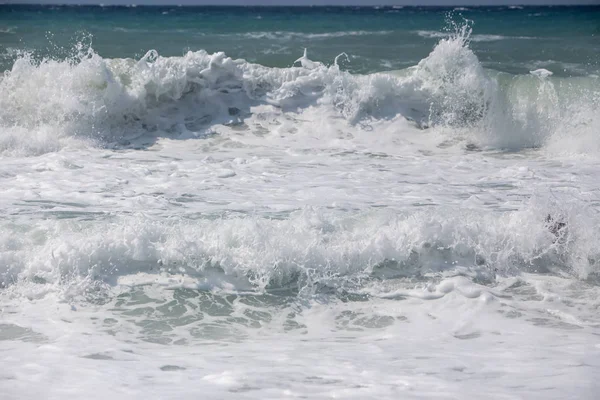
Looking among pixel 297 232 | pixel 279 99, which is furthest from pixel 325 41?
pixel 297 232

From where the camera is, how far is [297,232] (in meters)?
6.14

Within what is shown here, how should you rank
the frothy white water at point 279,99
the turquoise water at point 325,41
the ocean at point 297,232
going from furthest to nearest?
the turquoise water at point 325,41, the frothy white water at point 279,99, the ocean at point 297,232

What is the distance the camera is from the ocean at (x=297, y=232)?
418cm

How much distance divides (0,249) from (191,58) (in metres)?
6.98

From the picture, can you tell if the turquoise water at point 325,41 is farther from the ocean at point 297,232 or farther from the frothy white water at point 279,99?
the ocean at point 297,232

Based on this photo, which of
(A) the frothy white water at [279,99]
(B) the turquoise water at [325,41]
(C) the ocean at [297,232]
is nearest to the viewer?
(C) the ocean at [297,232]

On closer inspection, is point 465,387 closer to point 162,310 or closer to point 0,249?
point 162,310

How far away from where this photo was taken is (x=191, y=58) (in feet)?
39.8

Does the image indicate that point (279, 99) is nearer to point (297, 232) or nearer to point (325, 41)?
point (297, 232)

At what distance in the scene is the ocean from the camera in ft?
13.7

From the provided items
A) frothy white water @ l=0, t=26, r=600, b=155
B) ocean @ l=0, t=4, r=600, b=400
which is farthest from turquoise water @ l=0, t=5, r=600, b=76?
ocean @ l=0, t=4, r=600, b=400

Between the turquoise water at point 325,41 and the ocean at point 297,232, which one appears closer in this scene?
Answer: the ocean at point 297,232

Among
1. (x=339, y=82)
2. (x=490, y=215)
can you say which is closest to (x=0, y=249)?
(x=490, y=215)

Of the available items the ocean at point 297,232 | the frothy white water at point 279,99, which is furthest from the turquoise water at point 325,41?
the ocean at point 297,232
